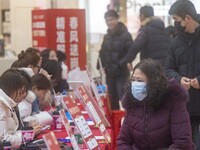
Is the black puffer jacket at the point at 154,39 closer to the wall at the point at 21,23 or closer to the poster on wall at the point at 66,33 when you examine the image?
the poster on wall at the point at 66,33

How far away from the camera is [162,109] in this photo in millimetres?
3168

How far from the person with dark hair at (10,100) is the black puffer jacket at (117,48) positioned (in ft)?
13.7

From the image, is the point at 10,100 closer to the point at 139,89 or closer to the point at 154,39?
the point at 139,89

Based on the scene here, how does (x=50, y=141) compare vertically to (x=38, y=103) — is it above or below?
above

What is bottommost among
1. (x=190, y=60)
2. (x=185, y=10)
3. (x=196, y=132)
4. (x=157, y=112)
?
(x=196, y=132)

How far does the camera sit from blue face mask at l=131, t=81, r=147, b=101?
316 centimetres

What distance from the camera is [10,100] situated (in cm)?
316

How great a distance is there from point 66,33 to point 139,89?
5454 millimetres

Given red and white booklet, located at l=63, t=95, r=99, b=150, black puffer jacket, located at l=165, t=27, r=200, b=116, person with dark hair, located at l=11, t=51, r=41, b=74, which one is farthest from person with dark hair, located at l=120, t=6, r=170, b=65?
red and white booklet, located at l=63, t=95, r=99, b=150

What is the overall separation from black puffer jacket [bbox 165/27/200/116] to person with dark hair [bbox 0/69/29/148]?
1338mm

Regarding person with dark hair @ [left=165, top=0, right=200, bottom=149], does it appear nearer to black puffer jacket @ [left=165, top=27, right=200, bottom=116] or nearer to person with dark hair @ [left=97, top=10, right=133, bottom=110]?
black puffer jacket @ [left=165, top=27, right=200, bottom=116]

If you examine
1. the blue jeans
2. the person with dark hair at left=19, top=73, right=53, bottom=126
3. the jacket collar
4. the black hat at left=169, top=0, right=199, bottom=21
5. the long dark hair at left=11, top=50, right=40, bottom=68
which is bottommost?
the blue jeans

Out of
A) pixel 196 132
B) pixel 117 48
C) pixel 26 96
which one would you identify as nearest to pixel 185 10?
pixel 196 132

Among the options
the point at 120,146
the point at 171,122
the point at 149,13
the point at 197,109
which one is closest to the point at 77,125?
the point at 120,146
